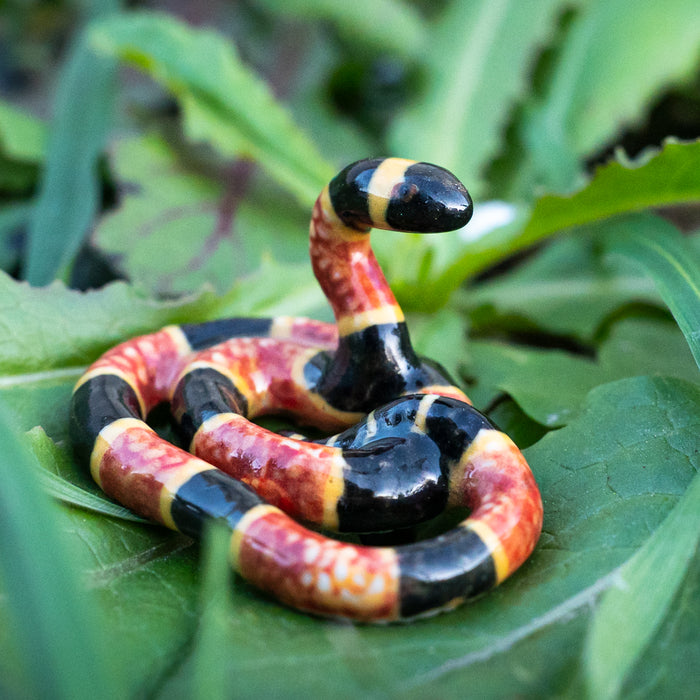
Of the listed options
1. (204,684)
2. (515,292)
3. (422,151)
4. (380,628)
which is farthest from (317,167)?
(204,684)

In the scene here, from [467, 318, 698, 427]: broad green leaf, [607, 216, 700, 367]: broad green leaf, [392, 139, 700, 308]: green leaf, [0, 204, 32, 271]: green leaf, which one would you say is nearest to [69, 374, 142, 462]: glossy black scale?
[467, 318, 698, 427]: broad green leaf

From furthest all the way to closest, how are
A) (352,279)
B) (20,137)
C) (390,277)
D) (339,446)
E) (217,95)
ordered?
1. (20,137)
2. (217,95)
3. (390,277)
4. (352,279)
5. (339,446)

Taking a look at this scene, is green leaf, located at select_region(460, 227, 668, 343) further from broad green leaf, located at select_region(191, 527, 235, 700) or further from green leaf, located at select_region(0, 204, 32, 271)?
broad green leaf, located at select_region(191, 527, 235, 700)

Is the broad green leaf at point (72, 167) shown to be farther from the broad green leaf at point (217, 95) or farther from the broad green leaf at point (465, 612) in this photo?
the broad green leaf at point (465, 612)

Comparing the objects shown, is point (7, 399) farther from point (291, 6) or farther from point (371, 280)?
point (291, 6)

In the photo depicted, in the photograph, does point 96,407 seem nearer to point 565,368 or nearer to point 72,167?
point 565,368

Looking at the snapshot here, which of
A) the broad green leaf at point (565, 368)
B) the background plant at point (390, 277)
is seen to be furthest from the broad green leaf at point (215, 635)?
the broad green leaf at point (565, 368)

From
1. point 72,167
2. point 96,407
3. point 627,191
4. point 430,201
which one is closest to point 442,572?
point 430,201
